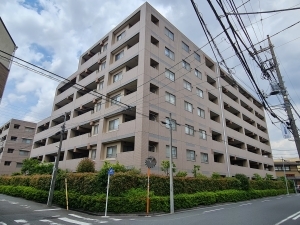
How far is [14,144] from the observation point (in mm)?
45156

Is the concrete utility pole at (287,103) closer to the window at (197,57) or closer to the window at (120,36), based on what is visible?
the window at (197,57)

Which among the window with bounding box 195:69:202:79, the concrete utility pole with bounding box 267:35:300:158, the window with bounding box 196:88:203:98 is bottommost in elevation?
the concrete utility pole with bounding box 267:35:300:158

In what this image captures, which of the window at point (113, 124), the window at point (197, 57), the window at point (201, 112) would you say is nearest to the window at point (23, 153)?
the window at point (113, 124)

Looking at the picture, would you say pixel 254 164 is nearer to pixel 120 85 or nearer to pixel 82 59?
pixel 120 85

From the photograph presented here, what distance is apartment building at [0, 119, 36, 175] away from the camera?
43.1 m

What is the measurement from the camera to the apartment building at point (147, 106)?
1869cm

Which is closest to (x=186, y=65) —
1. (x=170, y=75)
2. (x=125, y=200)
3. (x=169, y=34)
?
(x=170, y=75)

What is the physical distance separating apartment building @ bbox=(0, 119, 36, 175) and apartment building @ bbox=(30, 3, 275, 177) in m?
17.2

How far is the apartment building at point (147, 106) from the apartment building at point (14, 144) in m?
17.2

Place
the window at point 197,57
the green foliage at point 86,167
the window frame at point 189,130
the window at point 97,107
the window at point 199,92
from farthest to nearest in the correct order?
1. the window at point 197,57
2. the window at point 199,92
3. the window at point 97,107
4. the window frame at point 189,130
5. the green foliage at point 86,167

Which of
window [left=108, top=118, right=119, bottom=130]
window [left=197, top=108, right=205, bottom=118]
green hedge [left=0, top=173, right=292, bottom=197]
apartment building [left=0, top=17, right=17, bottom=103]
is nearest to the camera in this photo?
apartment building [left=0, top=17, right=17, bottom=103]

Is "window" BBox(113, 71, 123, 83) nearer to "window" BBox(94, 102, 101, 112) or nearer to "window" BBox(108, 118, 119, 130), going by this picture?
"window" BBox(94, 102, 101, 112)

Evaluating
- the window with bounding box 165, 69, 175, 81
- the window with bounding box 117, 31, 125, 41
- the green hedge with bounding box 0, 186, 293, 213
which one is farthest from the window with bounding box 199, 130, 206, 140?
the window with bounding box 117, 31, 125, 41

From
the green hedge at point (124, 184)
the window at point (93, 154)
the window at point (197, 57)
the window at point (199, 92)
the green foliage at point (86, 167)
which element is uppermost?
the window at point (197, 57)
